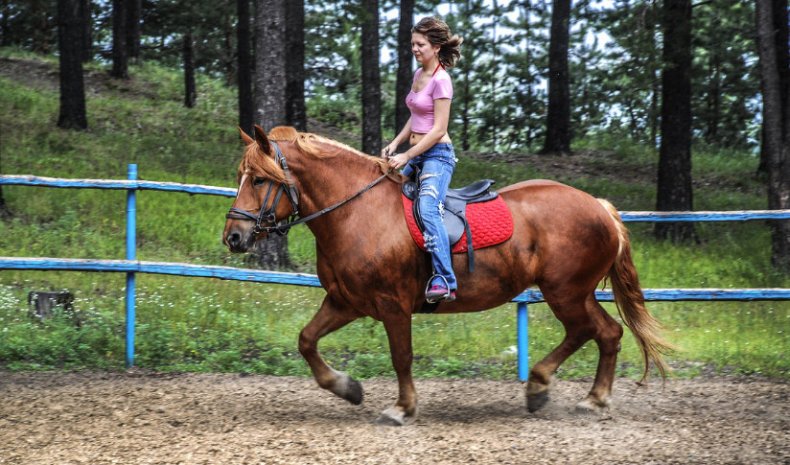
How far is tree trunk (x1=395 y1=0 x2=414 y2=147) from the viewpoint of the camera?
1762 centimetres

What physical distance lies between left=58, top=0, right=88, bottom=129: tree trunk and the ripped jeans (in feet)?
49.9

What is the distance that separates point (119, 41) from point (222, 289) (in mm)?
17943

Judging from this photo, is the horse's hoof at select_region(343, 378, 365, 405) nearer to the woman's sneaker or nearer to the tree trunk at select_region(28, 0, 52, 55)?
the woman's sneaker

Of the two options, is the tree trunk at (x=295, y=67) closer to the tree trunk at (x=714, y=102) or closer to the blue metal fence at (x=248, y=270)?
the blue metal fence at (x=248, y=270)

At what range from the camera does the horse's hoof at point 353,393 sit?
21.5ft

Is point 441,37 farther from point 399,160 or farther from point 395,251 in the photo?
point 395,251

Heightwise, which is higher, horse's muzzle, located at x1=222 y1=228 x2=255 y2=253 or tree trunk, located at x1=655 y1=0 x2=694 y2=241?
tree trunk, located at x1=655 y1=0 x2=694 y2=241

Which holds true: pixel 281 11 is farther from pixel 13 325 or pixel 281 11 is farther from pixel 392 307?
pixel 392 307

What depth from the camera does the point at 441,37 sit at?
6.16 metres

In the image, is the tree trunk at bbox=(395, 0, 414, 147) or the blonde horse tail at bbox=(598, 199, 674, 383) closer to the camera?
the blonde horse tail at bbox=(598, 199, 674, 383)

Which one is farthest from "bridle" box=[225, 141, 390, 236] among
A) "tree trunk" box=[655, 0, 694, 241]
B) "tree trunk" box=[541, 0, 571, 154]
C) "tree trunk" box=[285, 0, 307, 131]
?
"tree trunk" box=[541, 0, 571, 154]

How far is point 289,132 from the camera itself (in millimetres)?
6328

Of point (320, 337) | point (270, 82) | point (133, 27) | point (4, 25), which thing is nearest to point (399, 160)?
point (320, 337)

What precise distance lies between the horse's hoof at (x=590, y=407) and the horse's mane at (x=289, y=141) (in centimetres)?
240
